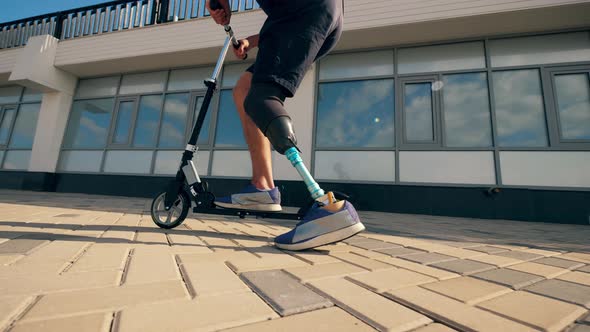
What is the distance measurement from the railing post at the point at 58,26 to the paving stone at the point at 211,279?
10692 millimetres

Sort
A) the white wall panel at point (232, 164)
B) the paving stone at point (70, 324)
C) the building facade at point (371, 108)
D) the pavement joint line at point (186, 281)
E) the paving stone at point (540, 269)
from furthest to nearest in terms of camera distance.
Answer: the white wall panel at point (232, 164), the building facade at point (371, 108), the paving stone at point (540, 269), the pavement joint line at point (186, 281), the paving stone at point (70, 324)

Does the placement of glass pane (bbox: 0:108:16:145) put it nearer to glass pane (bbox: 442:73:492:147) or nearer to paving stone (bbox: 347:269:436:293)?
paving stone (bbox: 347:269:436:293)

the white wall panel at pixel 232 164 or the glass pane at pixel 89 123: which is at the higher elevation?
the glass pane at pixel 89 123

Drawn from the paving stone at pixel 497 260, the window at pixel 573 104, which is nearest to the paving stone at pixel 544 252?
the paving stone at pixel 497 260

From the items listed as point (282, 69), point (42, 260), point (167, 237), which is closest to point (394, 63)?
point (282, 69)

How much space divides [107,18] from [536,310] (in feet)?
33.6

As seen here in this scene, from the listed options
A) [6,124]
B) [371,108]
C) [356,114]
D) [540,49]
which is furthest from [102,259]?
[6,124]

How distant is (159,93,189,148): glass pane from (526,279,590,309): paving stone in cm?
670

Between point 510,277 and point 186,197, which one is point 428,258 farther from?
point 186,197

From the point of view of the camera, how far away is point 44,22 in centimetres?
816

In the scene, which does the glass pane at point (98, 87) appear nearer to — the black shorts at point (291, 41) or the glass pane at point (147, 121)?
the glass pane at point (147, 121)

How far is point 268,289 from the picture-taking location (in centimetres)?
71

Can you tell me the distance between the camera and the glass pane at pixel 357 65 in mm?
5508

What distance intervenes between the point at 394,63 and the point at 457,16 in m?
1.30
